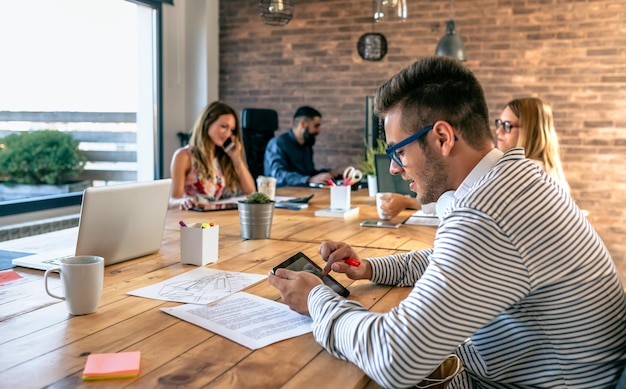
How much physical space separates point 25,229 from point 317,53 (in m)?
3.35

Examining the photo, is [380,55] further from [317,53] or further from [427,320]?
[427,320]

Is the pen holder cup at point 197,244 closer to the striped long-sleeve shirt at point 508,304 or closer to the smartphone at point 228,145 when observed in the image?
the striped long-sleeve shirt at point 508,304

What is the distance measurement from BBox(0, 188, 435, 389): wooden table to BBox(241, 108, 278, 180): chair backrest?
4.02 metres

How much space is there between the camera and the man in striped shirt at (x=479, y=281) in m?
1.08

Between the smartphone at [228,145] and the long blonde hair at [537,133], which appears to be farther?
the smartphone at [228,145]

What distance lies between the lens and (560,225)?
1.15 meters

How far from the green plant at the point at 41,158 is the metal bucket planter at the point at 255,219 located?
3599 mm

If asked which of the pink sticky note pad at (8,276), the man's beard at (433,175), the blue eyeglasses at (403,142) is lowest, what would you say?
the pink sticky note pad at (8,276)

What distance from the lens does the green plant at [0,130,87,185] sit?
525 cm

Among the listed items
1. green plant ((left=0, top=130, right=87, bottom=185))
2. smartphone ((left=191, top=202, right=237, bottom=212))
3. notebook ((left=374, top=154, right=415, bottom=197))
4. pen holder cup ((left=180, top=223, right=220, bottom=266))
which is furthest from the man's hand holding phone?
green plant ((left=0, top=130, right=87, bottom=185))

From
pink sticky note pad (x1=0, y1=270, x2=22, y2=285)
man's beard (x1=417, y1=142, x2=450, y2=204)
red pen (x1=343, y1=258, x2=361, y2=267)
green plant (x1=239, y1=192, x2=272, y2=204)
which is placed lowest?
pink sticky note pad (x1=0, y1=270, x2=22, y2=285)

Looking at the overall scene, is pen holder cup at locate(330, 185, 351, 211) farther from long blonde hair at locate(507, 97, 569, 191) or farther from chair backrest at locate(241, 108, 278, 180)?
chair backrest at locate(241, 108, 278, 180)

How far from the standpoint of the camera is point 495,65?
5992 mm

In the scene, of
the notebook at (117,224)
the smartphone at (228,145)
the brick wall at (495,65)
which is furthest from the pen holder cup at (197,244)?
the brick wall at (495,65)
